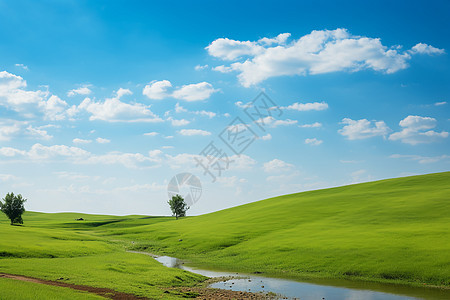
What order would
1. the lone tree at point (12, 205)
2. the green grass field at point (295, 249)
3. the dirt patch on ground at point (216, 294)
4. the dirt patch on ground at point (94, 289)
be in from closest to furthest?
the dirt patch on ground at point (94, 289) < the dirt patch on ground at point (216, 294) < the green grass field at point (295, 249) < the lone tree at point (12, 205)

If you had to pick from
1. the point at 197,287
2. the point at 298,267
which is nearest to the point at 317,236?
the point at 298,267

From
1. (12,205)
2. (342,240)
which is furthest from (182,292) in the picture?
(12,205)

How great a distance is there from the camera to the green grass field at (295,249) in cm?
3409

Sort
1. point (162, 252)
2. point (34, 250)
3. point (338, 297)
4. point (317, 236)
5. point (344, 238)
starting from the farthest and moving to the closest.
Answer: point (162, 252) < point (317, 236) < point (344, 238) < point (34, 250) < point (338, 297)

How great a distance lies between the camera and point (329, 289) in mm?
32625

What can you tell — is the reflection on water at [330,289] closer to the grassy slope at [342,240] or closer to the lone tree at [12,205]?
the grassy slope at [342,240]

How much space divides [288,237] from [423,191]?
4466 cm

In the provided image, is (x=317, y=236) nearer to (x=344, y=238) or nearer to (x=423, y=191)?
(x=344, y=238)

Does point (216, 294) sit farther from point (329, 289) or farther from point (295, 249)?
point (295, 249)

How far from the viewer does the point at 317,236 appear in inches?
2087

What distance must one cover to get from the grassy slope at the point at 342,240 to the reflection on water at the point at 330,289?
9.53ft

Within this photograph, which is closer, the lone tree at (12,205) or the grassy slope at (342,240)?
the grassy slope at (342,240)

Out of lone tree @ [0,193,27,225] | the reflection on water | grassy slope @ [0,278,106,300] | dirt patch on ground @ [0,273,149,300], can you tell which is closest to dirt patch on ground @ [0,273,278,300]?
dirt patch on ground @ [0,273,149,300]

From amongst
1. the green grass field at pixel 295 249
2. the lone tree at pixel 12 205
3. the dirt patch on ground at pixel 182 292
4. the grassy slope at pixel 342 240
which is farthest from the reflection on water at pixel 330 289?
the lone tree at pixel 12 205
